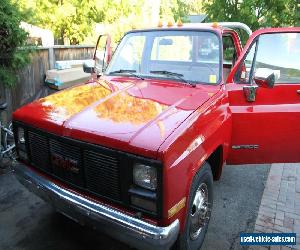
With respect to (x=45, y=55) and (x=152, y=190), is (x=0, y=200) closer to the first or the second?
(x=152, y=190)

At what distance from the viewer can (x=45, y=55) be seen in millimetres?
9219

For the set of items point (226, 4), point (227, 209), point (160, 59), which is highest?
point (226, 4)

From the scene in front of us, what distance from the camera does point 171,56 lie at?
14.9ft

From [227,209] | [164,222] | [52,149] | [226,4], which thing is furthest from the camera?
[226,4]

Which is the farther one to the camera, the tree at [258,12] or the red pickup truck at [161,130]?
the tree at [258,12]

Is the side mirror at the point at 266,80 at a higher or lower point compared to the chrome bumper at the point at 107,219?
higher

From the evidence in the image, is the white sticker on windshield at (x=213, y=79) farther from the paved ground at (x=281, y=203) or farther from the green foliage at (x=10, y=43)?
the green foliage at (x=10, y=43)

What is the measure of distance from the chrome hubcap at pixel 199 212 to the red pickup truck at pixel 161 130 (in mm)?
19

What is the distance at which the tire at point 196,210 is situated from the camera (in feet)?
10.2

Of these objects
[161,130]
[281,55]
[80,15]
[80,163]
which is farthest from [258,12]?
[80,163]

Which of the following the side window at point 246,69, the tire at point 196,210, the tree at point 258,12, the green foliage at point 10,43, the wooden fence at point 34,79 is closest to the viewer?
the tire at point 196,210

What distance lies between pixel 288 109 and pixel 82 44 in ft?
31.2

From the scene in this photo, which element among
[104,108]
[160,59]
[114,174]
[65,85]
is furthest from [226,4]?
[114,174]

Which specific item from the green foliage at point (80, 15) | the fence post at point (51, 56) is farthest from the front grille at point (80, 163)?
the green foliage at point (80, 15)
